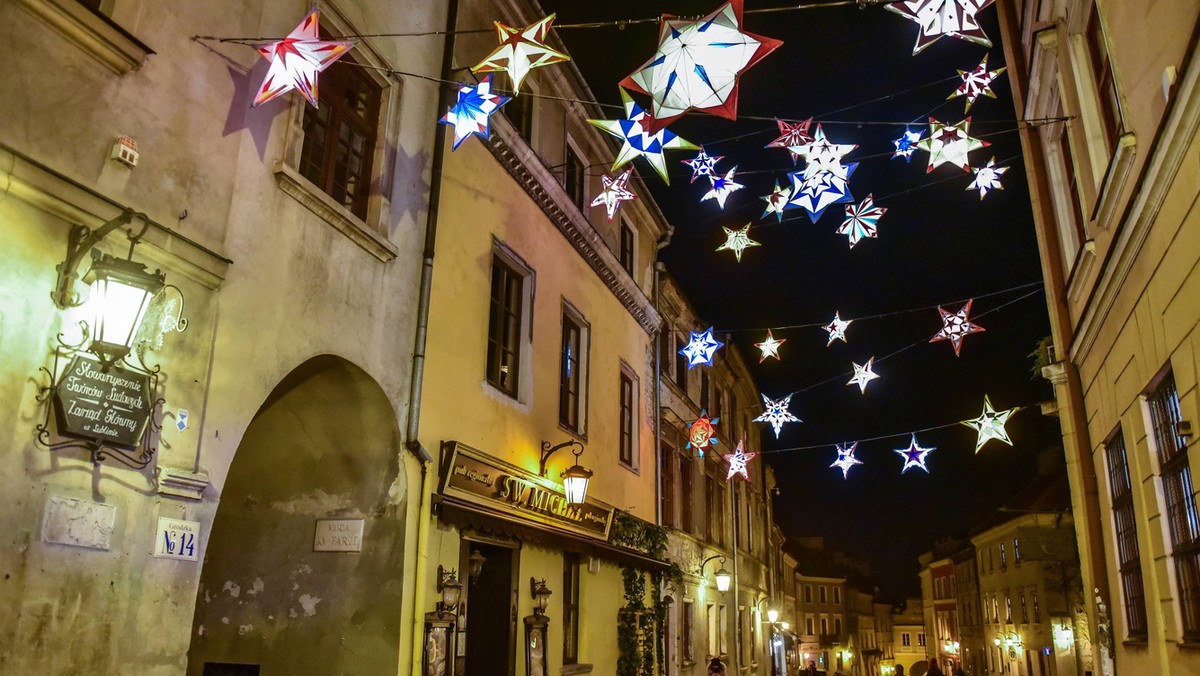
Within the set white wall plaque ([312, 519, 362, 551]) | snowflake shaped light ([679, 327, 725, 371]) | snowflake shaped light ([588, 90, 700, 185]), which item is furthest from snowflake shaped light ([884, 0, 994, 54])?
snowflake shaped light ([679, 327, 725, 371])

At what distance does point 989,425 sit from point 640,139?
973 centimetres

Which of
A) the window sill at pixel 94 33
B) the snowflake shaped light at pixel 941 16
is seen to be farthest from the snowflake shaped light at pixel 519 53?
the snowflake shaped light at pixel 941 16

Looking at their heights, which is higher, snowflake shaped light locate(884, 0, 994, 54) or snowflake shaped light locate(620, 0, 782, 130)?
snowflake shaped light locate(884, 0, 994, 54)

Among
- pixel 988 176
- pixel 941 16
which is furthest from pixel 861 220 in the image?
pixel 941 16

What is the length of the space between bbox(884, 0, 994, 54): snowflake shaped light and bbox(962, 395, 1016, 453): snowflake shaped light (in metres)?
9.52

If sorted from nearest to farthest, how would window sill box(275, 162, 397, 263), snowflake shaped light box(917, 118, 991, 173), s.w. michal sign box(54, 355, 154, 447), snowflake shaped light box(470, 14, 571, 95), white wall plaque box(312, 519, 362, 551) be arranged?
s.w. michal sign box(54, 355, 154, 447) → window sill box(275, 162, 397, 263) → snowflake shaped light box(470, 14, 571, 95) → white wall plaque box(312, 519, 362, 551) → snowflake shaped light box(917, 118, 991, 173)

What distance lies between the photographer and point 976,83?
1100 centimetres

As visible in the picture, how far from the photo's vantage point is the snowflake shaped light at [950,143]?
1032cm

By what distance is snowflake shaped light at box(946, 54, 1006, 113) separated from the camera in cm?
1095

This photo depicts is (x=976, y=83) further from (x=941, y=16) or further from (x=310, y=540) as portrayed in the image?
(x=310, y=540)

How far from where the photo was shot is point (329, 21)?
8461mm

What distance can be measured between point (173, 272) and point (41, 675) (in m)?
2.86

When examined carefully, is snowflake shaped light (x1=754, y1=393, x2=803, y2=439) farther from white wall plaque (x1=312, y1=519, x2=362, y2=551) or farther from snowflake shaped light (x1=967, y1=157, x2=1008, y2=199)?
white wall plaque (x1=312, y1=519, x2=362, y2=551)

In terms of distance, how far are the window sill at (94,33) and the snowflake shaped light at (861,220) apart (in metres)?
9.77
